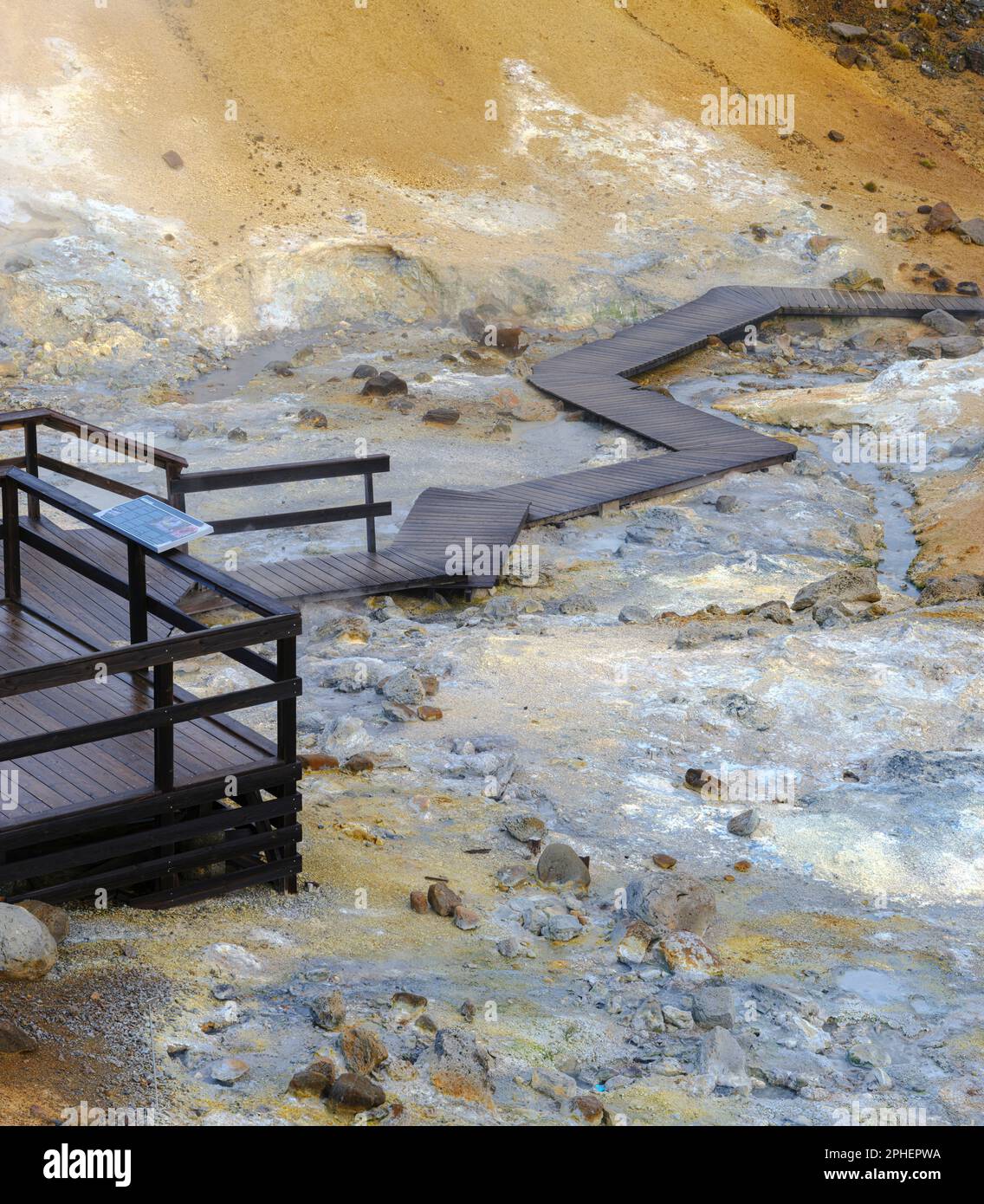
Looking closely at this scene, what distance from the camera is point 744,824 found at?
776 centimetres

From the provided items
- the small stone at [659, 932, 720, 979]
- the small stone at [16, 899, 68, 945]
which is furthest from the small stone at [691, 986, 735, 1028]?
the small stone at [16, 899, 68, 945]

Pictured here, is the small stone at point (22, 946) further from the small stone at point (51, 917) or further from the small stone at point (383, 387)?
the small stone at point (383, 387)

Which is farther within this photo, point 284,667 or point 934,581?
point 934,581

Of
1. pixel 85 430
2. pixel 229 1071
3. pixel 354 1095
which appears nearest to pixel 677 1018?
pixel 354 1095

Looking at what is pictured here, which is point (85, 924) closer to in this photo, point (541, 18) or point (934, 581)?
point (934, 581)

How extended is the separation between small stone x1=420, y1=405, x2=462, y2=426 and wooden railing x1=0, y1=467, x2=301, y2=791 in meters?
9.80

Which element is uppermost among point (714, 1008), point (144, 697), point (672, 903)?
point (144, 697)

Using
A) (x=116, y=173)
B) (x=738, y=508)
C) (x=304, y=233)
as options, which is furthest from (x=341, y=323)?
(x=738, y=508)

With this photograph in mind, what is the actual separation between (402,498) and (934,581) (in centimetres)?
524

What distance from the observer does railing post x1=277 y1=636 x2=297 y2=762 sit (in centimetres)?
602

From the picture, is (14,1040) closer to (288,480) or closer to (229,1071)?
(229,1071)

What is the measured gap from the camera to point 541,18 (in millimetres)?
26797

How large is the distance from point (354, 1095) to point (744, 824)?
3.53 m

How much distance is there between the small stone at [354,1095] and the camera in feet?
15.7
